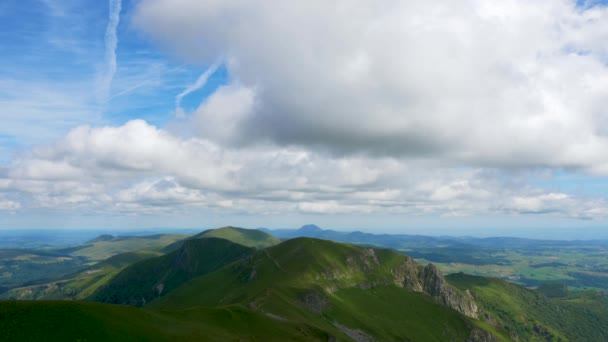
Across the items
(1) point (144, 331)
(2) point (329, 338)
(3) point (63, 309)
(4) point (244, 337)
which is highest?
(3) point (63, 309)

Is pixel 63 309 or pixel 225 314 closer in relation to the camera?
pixel 63 309

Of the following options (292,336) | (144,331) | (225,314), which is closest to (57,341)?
(144,331)

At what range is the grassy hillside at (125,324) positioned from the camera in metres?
85.8

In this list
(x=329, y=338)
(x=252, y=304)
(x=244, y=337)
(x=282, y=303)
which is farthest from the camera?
(x=282, y=303)

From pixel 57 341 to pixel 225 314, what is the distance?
61.4m

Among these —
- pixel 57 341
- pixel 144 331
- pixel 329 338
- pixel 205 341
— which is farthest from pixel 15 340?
pixel 329 338

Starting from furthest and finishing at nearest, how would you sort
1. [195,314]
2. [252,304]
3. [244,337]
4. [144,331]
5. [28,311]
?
[252,304] < [195,314] < [244,337] < [144,331] < [28,311]

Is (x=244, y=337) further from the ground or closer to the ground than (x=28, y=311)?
closer to the ground

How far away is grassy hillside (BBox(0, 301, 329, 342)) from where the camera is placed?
85.8 metres

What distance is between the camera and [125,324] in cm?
9944

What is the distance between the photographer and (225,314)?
13675 cm

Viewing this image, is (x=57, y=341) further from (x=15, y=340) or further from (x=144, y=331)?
(x=144, y=331)

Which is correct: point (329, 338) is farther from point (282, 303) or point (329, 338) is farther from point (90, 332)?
point (90, 332)

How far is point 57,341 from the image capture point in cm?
8344
